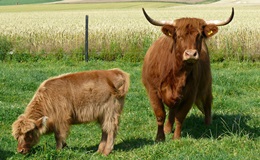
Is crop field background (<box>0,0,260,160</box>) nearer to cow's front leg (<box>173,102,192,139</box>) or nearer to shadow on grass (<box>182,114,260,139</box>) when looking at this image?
shadow on grass (<box>182,114,260,139</box>)

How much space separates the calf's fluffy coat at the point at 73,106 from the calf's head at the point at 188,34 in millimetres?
922

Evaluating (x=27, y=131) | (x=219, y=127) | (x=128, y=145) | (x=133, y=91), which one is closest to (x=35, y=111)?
(x=27, y=131)

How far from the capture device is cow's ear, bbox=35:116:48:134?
20.2ft

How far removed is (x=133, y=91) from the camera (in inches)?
450

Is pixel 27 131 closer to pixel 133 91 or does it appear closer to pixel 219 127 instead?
pixel 219 127

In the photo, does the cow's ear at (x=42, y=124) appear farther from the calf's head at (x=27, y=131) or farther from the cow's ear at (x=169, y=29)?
the cow's ear at (x=169, y=29)

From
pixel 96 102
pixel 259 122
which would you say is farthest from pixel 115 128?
pixel 259 122

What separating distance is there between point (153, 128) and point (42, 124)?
103 inches

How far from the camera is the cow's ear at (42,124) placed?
243 inches

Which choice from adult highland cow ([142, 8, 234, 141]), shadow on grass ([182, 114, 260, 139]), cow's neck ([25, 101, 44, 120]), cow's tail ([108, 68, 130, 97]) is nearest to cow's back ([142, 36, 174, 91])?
adult highland cow ([142, 8, 234, 141])

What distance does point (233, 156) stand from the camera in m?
5.95

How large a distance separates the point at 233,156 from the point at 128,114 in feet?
11.0

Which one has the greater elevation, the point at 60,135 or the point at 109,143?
the point at 60,135

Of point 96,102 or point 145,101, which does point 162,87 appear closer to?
point 96,102
